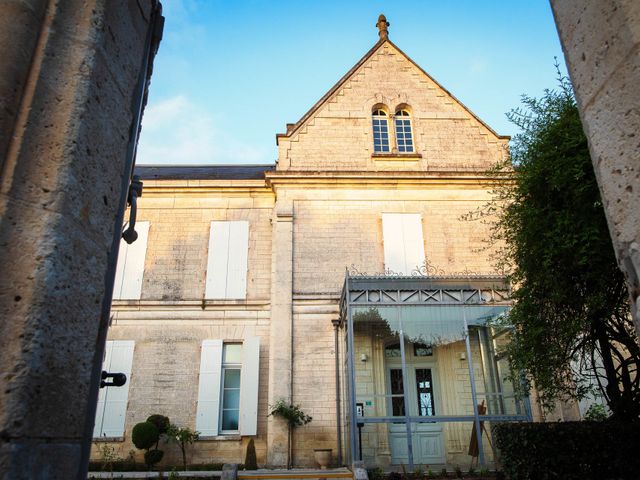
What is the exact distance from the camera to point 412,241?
12.3 metres

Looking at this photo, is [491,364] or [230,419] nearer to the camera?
[491,364]

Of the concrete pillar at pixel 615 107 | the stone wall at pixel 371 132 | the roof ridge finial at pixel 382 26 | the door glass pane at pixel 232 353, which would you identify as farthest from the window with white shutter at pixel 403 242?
the concrete pillar at pixel 615 107

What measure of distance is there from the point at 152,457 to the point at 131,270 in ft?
14.7

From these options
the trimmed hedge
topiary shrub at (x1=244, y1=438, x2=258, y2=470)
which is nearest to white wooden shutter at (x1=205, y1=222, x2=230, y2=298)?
topiary shrub at (x1=244, y1=438, x2=258, y2=470)

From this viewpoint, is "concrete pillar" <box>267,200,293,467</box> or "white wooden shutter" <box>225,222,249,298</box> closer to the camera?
"concrete pillar" <box>267,200,293,467</box>

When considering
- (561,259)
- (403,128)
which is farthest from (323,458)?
(403,128)

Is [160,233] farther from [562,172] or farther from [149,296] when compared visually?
[562,172]

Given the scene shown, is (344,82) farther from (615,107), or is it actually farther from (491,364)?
(615,107)

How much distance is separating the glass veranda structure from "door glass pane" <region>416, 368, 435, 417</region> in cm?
45

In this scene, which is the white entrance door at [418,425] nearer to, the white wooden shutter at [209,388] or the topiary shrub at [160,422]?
the white wooden shutter at [209,388]

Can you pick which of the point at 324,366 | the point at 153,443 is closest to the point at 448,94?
the point at 324,366

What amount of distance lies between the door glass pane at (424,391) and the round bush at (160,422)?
18.5ft

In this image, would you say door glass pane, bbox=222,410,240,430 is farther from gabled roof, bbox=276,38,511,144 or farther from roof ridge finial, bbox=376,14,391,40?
roof ridge finial, bbox=376,14,391,40

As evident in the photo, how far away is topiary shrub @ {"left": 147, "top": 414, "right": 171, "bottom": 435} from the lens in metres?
10.4
